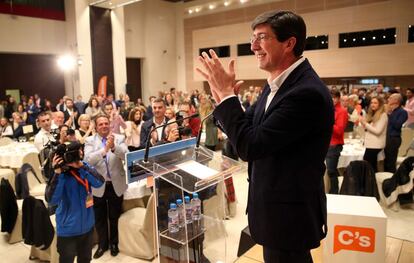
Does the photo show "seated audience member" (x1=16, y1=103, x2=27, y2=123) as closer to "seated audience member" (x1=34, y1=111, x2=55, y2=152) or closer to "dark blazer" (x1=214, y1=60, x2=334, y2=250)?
"seated audience member" (x1=34, y1=111, x2=55, y2=152)

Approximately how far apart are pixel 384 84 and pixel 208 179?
520 inches

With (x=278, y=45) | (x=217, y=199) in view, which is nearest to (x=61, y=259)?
(x=217, y=199)

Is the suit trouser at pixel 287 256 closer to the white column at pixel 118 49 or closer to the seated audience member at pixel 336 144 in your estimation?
the seated audience member at pixel 336 144

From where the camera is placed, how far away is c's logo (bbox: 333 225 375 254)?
2.24 metres

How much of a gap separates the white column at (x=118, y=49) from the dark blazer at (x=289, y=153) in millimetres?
13955

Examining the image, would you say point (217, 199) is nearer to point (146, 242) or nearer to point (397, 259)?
point (146, 242)

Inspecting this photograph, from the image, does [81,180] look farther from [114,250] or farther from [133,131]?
[133,131]

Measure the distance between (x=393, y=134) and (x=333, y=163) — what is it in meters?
1.19

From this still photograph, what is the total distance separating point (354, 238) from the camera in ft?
7.50

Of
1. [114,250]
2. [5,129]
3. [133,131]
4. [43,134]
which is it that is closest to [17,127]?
[5,129]

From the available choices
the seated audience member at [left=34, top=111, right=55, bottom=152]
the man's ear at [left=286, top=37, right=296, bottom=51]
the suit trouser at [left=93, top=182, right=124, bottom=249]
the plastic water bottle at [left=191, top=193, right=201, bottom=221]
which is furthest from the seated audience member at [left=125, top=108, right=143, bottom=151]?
the man's ear at [left=286, top=37, right=296, bottom=51]

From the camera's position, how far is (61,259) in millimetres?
2609

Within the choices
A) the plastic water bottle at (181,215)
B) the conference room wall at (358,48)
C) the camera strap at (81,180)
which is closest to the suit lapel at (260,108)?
the plastic water bottle at (181,215)

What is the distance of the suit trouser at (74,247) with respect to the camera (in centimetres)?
259
